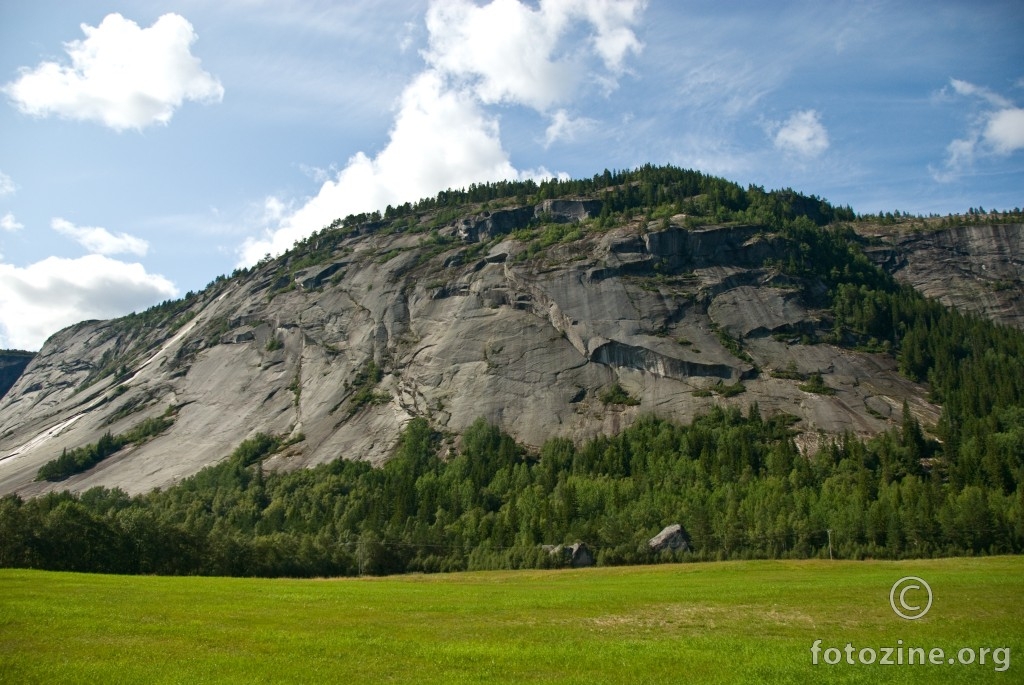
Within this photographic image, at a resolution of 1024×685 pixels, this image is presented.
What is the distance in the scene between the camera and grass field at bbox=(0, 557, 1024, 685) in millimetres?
23109

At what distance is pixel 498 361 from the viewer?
500ft

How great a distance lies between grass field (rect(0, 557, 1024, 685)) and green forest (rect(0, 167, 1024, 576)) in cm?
3241

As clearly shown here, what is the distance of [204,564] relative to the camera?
3000 inches

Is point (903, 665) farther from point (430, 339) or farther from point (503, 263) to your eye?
point (503, 263)

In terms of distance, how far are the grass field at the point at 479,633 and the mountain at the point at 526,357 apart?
90606 mm

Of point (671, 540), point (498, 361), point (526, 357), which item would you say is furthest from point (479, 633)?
point (498, 361)

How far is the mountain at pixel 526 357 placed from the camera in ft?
458

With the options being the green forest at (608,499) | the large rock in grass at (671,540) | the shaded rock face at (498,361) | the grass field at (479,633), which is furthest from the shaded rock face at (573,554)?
the grass field at (479,633)

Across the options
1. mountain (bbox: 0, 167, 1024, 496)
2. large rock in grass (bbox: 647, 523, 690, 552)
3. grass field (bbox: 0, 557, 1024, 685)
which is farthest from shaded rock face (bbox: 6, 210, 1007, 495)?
grass field (bbox: 0, 557, 1024, 685)

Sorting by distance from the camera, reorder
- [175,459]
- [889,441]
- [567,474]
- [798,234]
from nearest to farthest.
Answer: [889,441]
[567,474]
[175,459]
[798,234]

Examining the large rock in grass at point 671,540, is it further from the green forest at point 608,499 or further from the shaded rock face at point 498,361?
the shaded rock face at point 498,361

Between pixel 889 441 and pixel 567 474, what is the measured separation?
49.1 m

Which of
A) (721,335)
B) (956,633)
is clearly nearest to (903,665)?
(956,633)

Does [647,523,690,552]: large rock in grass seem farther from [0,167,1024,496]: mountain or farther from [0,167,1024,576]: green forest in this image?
[0,167,1024,496]: mountain
